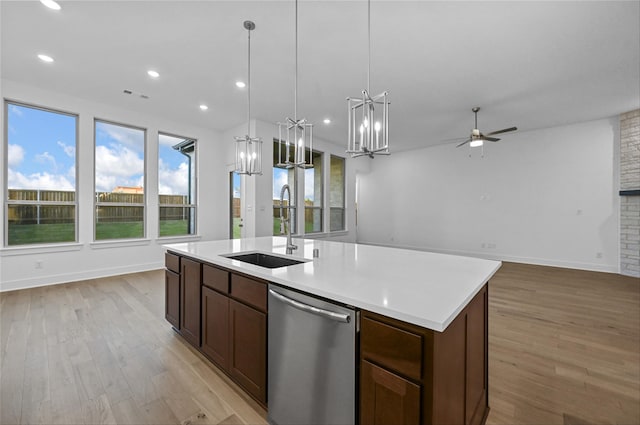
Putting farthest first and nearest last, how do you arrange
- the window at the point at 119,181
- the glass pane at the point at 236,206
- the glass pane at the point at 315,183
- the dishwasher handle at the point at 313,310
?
1. the glass pane at the point at 315,183
2. the glass pane at the point at 236,206
3. the window at the point at 119,181
4. the dishwasher handle at the point at 313,310

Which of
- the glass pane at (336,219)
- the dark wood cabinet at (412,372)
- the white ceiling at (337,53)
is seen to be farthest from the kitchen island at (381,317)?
the glass pane at (336,219)

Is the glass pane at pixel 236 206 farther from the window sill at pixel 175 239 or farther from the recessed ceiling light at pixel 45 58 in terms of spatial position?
the recessed ceiling light at pixel 45 58

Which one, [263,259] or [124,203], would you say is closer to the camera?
[263,259]

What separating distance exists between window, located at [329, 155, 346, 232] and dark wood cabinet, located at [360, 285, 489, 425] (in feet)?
20.9

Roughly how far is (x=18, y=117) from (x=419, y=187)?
8.24 m

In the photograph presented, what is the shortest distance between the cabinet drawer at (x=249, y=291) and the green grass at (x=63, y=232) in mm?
4345

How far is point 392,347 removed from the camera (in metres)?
0.95

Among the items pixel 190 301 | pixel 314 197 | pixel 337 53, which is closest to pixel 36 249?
pixel 190 301

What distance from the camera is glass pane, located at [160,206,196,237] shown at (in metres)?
5.28

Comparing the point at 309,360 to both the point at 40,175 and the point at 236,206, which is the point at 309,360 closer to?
the point at 236,206

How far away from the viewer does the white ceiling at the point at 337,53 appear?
237 centimetres

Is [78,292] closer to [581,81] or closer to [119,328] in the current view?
[119,328]

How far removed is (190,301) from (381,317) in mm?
1803

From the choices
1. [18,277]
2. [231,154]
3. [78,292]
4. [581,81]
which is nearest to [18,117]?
[18,277]
